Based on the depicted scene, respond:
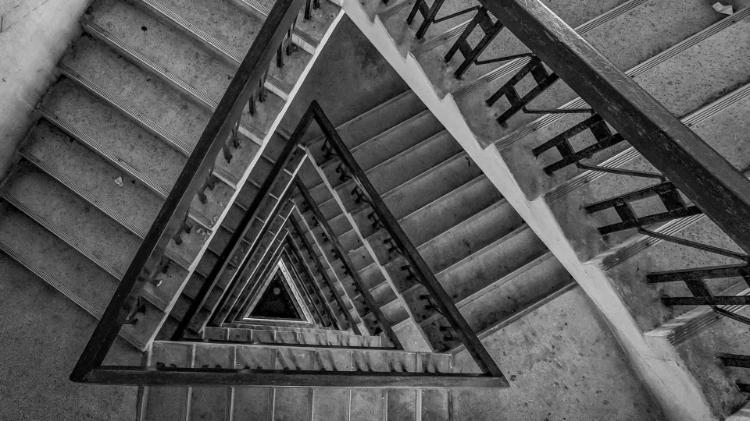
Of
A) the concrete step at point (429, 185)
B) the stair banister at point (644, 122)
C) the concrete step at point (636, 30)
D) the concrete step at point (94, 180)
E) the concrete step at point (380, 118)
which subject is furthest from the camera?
the concrete step at point (380, 118)

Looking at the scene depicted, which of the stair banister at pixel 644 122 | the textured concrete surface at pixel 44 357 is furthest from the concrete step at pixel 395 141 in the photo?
the stair banister at pixel 644 122

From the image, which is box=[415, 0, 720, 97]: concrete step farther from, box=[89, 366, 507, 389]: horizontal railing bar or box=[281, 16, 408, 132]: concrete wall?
box=[281, 16, 408, 132]: concrete wall

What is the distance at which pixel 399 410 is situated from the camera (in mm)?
5238

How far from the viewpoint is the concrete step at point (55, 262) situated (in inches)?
166

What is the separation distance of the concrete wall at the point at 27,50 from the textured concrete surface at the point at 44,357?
118 centimetres

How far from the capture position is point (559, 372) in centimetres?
534

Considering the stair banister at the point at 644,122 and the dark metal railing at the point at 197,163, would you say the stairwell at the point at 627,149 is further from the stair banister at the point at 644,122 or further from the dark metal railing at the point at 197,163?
the dark metal railing at the point at 197,163

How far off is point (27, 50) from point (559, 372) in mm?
5532

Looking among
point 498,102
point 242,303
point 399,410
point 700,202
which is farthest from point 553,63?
point 242,303

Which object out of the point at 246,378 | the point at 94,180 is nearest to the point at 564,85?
the point at 246,378

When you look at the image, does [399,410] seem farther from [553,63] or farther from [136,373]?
[553,63]

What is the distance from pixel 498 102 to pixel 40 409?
4320 millimetres

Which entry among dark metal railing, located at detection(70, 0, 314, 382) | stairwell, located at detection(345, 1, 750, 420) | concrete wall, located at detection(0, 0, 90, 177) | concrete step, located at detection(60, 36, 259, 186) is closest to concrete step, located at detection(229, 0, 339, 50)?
stairwell, located at detection(345, 1, 750, 420)

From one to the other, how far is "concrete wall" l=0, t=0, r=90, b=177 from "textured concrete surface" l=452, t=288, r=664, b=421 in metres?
4.66
